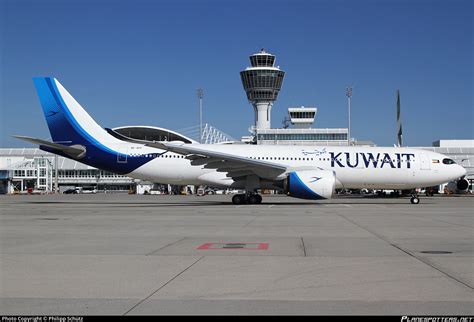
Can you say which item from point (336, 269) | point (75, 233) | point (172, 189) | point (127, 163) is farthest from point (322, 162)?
point (172, 189)

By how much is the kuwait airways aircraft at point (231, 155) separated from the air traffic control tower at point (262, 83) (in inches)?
3547

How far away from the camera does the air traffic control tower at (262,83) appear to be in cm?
12112

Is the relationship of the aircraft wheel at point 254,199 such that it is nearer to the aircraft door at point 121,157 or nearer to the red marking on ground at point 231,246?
the aircraft door at point 121,157

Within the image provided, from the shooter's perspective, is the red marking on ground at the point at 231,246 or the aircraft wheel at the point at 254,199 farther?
the aircraft wheel at the point at 254,199

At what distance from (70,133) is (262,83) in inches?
3722

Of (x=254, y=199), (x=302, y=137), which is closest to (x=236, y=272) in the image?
(x=254, y=199)

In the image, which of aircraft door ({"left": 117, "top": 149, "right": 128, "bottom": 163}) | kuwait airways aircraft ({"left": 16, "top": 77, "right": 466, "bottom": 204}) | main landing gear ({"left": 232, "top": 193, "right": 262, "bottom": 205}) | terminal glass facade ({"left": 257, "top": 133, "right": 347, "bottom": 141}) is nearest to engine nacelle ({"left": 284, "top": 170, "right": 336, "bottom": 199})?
kuwait airways aircraft ({"left": 16, "top": 77, "right": 466, "bottom": 204})

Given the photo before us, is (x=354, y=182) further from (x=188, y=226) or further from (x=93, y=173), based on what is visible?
(x=93, y=173)

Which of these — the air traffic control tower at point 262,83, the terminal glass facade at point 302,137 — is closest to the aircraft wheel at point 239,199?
the terminal glass facade at point 302,137

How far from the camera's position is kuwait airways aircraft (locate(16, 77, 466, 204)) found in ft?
97.9

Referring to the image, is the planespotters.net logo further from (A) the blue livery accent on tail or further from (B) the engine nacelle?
(A) the blue livery accent on tail

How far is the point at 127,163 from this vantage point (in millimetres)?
30375

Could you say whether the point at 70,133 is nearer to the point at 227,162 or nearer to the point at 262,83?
the point at 227,162

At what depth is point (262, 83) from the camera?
122 metres
